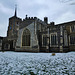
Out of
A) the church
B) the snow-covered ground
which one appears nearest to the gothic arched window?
the church

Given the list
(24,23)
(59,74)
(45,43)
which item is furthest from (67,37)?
(59,74)

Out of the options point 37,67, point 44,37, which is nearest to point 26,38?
point 44,37

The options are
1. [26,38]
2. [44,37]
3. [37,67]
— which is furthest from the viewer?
[26,38]

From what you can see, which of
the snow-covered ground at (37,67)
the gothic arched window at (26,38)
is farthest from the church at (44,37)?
the snow-covered ground at (37,67)

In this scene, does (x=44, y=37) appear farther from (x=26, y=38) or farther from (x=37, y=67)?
(x=37, y=67)

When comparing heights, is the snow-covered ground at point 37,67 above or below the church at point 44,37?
below

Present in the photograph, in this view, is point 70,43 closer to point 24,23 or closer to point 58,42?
point 58,42

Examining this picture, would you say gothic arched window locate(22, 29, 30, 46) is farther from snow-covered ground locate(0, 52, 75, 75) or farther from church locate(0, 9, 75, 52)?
snow-covered ground locate(0, 52, 75, 75)

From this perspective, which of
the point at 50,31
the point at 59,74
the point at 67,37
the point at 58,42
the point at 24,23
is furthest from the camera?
the point at 24,23

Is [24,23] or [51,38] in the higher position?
[24,23]

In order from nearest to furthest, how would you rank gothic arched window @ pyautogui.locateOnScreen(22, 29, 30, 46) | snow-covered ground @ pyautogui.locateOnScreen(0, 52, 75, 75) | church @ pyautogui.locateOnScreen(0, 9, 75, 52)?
snow-covered ground @ pyautogui.locateOnScreen(0, 52, 75, 75) < church @ pyautogui.locateOnScreen(0, 9, 75, 52) < gothic arched window @ pyautogui.locateOnScreen(22, 29, 30, 46)

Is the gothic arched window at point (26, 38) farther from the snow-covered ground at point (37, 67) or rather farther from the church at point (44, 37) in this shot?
the snow-covered ground at point (37, 67)

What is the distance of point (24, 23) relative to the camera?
2623 cm

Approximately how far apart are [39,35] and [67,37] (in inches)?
343
